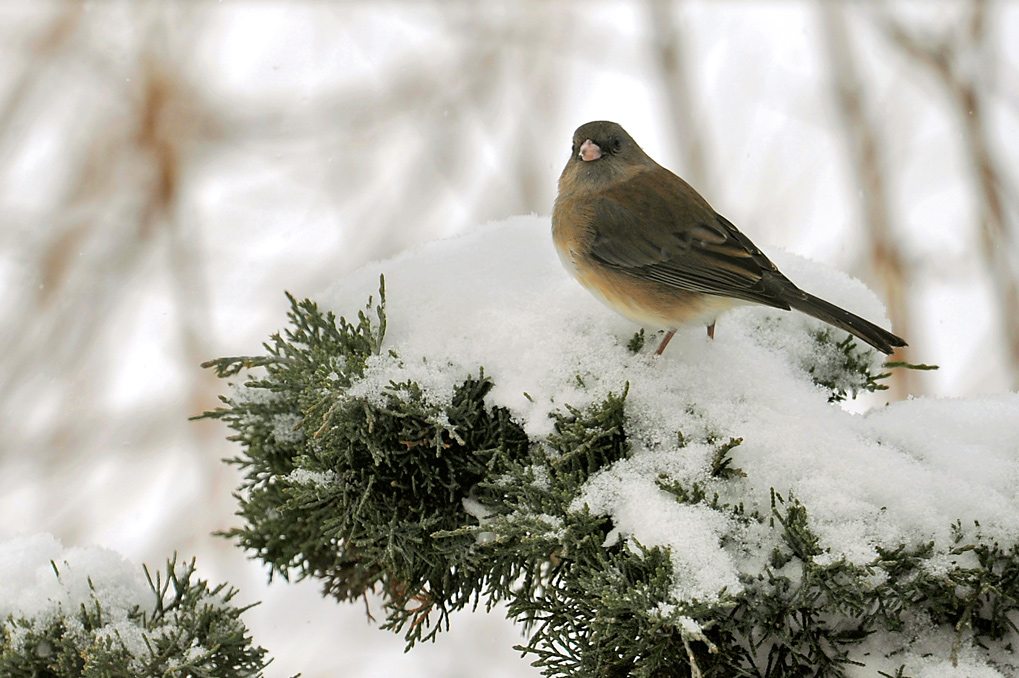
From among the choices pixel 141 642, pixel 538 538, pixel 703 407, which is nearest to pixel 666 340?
→ pixel 703 407

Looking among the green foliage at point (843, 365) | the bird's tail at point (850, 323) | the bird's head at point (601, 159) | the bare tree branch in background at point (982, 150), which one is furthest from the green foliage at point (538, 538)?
the bare tree branch in background at point (982, 150)

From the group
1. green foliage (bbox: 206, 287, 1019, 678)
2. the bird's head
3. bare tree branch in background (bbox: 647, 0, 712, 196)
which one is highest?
bare tree branch in background (bbox: 647, 0, 712, 196)

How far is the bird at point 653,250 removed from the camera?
1434 millimetres

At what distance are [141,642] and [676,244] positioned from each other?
1.17m

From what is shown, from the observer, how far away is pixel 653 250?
1.62 m

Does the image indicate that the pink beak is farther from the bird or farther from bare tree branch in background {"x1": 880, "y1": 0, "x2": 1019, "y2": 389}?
bare tree branch in background {"x1": 880, "y1": 0, "x2": 1019, "y2": 389}

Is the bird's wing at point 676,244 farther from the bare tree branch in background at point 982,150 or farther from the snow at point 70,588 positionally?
the bare tree branch in background at point 982,150

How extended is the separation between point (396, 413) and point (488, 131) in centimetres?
280

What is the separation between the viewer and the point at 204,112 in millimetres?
3367

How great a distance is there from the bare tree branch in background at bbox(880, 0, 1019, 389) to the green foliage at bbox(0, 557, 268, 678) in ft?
10.3

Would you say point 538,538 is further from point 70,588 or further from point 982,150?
point 982,150

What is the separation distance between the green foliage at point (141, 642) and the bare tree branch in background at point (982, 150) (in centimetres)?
313

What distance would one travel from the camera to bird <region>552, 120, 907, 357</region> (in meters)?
1.43

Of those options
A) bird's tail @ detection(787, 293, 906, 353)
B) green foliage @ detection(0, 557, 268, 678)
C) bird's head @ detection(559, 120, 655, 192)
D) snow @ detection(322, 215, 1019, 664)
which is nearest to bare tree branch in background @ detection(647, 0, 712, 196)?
bird's head @ detection(559, 120, 655, 192)
